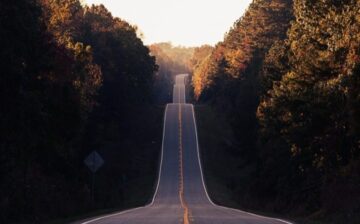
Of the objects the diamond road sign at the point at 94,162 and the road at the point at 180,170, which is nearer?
the diamond road sign at the point at 94,162

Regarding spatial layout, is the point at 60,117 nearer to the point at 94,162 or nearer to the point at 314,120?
the point at 94,162

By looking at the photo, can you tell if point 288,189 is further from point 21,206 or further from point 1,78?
point 1,78

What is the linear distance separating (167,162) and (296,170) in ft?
111

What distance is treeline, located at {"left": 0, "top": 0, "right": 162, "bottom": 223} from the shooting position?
31.8m

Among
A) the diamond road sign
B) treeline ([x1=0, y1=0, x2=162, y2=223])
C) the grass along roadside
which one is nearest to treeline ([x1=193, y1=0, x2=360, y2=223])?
the grass along roadside

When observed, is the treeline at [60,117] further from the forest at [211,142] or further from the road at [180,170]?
the road at [180,170]

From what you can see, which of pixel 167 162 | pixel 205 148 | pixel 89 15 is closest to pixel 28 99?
pixel 167 162

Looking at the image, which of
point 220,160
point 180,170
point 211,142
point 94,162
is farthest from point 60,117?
point 211,142

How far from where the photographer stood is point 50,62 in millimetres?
36531

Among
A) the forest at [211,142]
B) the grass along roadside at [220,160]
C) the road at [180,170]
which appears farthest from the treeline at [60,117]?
the grass along roadside at [220,160]

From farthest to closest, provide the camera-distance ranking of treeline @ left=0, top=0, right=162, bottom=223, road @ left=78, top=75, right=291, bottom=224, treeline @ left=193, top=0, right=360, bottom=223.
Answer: road @ left=78, top=75, right=291, bottom=224
treeline @ left=193, top=0, right=360, bottom=223
treeline @ left=0, top=0, right=162, bottom=223

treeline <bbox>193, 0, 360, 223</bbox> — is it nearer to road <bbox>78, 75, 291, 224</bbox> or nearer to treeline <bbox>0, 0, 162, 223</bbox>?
road <bbox>78, 75, 291, 224</bbox>

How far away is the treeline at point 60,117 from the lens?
1250 inches

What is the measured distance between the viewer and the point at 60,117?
147 feet
